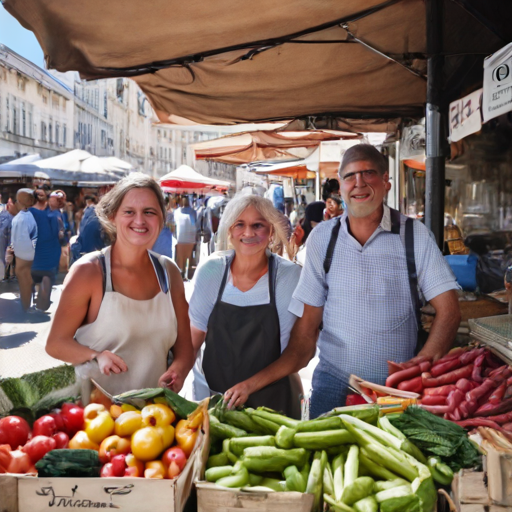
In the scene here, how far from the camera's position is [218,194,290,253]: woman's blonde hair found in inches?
125

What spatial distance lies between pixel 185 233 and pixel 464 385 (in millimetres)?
11438

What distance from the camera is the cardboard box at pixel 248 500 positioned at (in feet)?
5.29

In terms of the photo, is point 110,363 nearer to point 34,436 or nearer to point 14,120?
point 34,436

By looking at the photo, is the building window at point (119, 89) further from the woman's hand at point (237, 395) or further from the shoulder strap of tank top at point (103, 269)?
the woman's hand at point (237, 395)

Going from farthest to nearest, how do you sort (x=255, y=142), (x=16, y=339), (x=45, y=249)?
(x=45, y=249) < (x=16, y=339) < (x=255, y=142)

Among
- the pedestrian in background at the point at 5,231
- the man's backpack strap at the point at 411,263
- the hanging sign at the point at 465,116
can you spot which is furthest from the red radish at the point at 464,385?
the pedestrian in background at the point at 5,231

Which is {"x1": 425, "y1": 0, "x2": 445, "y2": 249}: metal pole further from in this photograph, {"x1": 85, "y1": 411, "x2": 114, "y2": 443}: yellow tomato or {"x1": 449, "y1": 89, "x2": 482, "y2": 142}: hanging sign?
{"x1": 85, "y1": 411, "x2": 114, "y2": 443}: yellow tomato

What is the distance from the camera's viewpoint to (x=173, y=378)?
2641mm

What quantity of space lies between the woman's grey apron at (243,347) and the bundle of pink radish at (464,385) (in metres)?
0.70

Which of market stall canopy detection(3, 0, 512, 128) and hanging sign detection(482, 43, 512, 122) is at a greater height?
market stall canopy detection(3, 0, 512, 128)

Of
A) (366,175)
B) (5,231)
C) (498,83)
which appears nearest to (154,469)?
(366,175)

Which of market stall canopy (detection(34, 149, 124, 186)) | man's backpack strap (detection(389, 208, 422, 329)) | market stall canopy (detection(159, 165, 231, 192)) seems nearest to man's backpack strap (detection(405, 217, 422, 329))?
man's backpack strap (detection(389, 208, 422, 329))

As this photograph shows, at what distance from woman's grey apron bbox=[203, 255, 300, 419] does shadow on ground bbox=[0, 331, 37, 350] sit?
615 centimetres

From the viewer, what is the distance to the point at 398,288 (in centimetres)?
278
